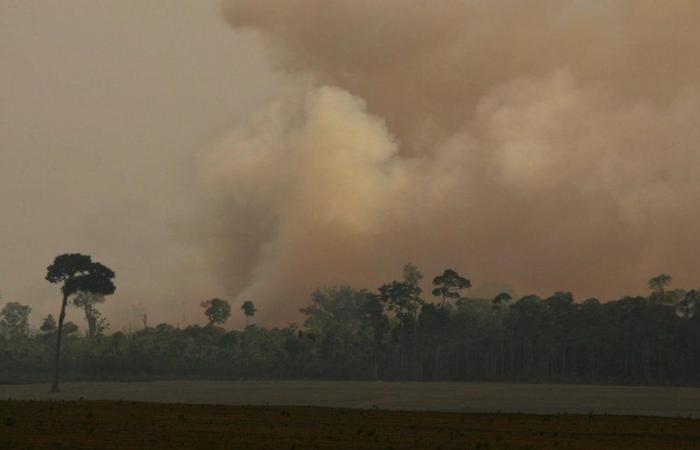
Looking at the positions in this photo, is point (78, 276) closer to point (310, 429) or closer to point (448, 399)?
point (448, 399)

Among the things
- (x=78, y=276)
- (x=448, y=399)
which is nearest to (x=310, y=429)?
(x=448, y=399)

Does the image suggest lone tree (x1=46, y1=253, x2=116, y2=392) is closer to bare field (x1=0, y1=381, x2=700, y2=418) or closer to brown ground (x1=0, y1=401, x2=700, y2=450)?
bare field (x1=0, y1=381, x2=700, y2=418)

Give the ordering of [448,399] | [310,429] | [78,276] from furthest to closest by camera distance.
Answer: [78,276]
[448,399]
[310,429]

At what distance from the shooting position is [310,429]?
5325 cm

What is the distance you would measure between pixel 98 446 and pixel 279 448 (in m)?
8.36

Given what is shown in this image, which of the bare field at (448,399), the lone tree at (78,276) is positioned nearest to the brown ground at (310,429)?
the bare field at (448,399)

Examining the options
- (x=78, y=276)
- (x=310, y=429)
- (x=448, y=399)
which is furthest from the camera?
(x=78, y=276)

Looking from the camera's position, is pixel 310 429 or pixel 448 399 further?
pixel 448 399

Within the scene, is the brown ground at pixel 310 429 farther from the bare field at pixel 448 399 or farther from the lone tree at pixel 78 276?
the lone tree at pixel 78 276

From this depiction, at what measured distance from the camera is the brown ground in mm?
46000

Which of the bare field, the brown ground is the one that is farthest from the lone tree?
the brown ground

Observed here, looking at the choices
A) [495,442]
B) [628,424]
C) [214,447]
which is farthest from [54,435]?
[628,424]

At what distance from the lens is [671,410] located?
8588 centimetres

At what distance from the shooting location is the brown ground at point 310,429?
151 feet
